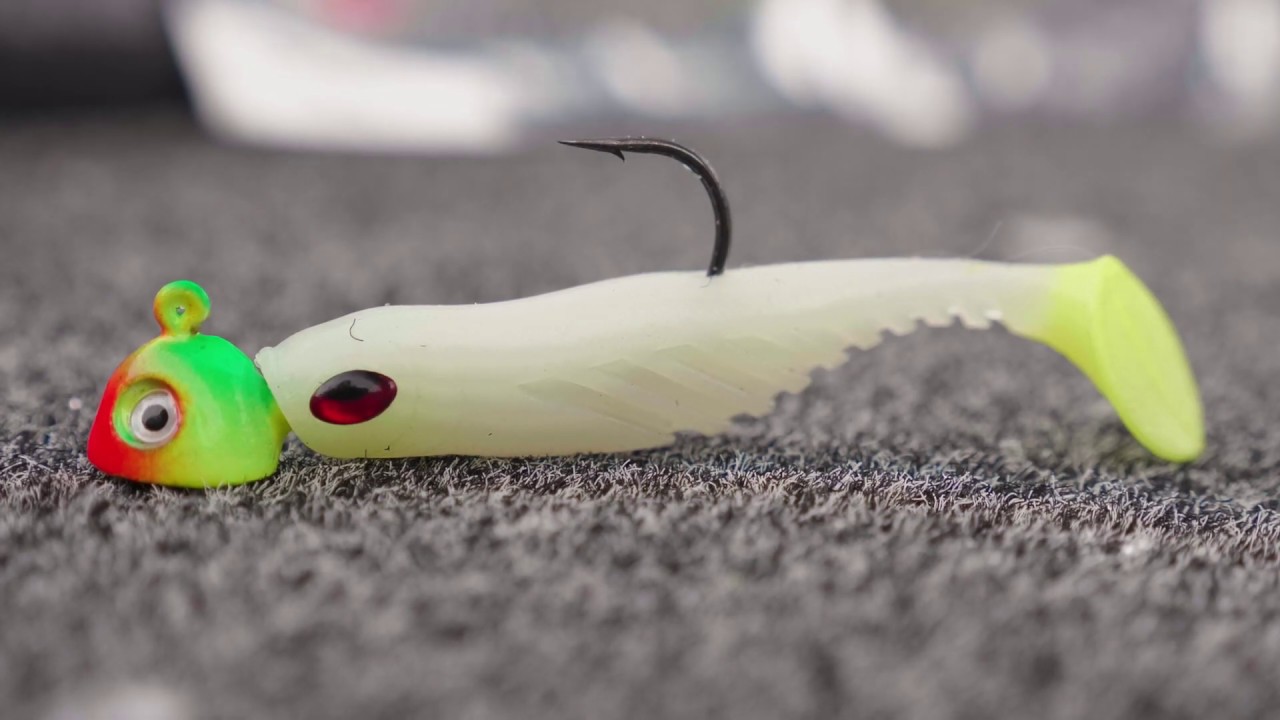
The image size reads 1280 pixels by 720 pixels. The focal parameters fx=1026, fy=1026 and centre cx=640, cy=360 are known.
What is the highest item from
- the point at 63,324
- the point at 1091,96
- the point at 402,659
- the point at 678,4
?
the point at 678,4

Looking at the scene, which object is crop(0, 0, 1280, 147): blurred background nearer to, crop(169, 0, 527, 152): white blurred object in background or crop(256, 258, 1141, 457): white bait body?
crop(169, 0, 527, 152): white blurred object in background

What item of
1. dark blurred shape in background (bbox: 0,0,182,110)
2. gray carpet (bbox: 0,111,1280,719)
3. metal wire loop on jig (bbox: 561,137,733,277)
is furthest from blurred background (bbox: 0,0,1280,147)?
metal wire loop on jig (bbox: 561,137,733,277)

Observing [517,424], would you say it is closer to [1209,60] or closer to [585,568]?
[585,568]

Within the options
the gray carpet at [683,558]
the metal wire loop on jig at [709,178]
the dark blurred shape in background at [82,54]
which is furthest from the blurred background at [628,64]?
the metal wire loop on jig at [709,178]

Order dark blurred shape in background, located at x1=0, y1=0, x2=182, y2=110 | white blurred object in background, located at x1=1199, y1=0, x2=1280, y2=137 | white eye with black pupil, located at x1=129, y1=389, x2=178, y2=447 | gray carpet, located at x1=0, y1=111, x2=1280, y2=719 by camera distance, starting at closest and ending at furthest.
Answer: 1. gray carpet, located at x1=0, y1=111, x2=1280, y2=719
2. white eye with black pupil, located at x1=129, y1=389, x2=178, y2=447
3. dark blurred shape in background, located at x1=0, y1=0, x2=182, y2=110
4. white blurred object in background, located at x1=1199, y1=0, x2=1280, y2=137

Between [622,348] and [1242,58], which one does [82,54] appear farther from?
[1242,58]

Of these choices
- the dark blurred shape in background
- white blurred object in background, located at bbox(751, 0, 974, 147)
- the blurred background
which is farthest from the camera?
white blurred object in background, located at bbox(751, 0, 974, 147)

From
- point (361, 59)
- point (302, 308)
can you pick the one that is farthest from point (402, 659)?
point (361, 59)
